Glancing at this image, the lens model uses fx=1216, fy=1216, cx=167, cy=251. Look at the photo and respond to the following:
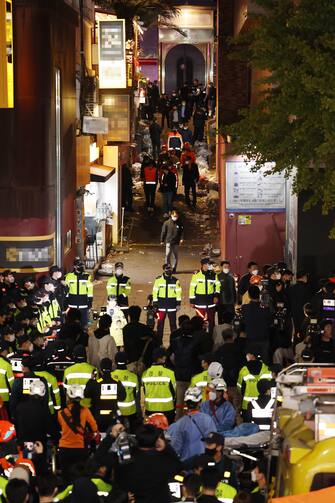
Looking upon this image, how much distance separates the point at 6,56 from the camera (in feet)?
76.4

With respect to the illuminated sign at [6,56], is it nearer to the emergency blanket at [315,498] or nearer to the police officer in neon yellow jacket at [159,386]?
the police officer in neon yellow jacket at [159,386]

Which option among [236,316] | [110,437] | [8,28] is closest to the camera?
[110,437]

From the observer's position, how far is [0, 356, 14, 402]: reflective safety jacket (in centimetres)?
1559

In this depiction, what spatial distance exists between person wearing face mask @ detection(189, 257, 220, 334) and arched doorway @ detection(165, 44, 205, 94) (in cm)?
4305

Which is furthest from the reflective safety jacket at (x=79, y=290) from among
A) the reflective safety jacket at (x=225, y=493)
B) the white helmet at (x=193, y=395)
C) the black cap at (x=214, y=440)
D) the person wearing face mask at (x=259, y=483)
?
the reflective safety jacket at (x=225, y=493)

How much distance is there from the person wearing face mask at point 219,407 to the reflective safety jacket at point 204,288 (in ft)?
26.8

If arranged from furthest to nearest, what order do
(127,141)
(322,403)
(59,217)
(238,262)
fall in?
(127,141) < (238,262) < (59,217) < (322,403)

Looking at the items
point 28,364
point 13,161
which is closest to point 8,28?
point 13,161

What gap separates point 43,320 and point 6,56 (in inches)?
232

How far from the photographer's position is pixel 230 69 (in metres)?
32.6

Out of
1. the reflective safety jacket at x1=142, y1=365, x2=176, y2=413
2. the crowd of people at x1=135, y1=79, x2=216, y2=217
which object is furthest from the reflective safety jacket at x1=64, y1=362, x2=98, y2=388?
the crowd of people at x1=135, y1=79, x2=216, y2=217

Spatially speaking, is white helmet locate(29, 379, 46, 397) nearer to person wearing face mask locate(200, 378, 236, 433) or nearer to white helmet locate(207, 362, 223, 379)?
person wearing face mask locate(200, 378, 236, 433)

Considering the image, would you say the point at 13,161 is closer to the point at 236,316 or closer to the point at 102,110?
the point at 236,316

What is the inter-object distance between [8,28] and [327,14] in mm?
7731
